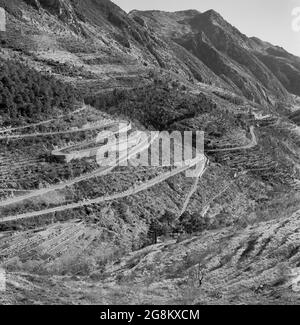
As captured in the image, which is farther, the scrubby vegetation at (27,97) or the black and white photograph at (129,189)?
the scrubby vegetation at (27,97)

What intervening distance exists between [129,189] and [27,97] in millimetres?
13731

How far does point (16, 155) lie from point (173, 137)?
99.0 ft

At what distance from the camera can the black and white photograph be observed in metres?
15.1

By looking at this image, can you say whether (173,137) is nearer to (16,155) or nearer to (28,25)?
(16,155)

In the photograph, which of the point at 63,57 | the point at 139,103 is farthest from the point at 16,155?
the point at 63,57

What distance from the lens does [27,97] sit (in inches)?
1955

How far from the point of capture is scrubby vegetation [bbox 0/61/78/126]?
154 ft

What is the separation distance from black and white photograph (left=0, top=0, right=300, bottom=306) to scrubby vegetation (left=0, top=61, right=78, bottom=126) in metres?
0.18

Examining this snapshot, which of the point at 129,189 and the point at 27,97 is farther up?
the point at 27,97

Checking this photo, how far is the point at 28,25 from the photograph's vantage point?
344ft

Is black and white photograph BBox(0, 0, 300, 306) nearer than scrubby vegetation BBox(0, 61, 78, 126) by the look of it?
Yes

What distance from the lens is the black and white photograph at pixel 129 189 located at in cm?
1512

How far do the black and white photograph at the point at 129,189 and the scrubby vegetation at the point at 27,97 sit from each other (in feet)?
0.59

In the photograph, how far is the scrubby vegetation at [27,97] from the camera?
46.8 meters
